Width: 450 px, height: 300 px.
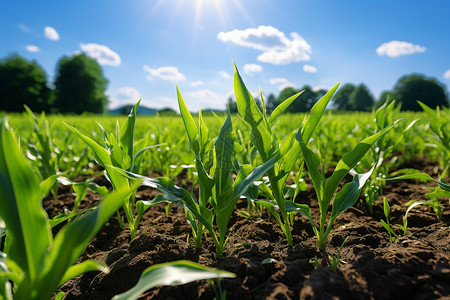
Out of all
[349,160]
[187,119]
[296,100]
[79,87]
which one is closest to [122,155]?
[187,119]

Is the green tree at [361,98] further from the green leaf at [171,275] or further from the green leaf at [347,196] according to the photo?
the green leaf at [171,275]

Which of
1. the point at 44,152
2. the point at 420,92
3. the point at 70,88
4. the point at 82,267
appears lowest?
the point at 82,267

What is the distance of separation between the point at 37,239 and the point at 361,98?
6993cm

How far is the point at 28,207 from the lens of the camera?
0.77m

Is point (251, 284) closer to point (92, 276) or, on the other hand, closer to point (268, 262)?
point (268, 262)

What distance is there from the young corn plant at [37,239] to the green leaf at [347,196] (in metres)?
0.78

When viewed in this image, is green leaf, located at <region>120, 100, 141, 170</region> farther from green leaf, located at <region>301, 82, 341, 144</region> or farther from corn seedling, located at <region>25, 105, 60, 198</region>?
corn seedling, located at <region>25, 105, 60, 198</region>

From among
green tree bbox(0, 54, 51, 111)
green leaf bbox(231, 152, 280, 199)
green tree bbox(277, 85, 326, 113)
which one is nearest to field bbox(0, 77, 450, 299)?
green leaf bbox(231, 152, 280, 199)

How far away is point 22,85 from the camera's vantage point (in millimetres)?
45688

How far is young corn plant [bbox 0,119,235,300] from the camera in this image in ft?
2.40

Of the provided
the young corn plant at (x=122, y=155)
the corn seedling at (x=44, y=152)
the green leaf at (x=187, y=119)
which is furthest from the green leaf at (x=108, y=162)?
the corn seedling at (x=44, y=152)

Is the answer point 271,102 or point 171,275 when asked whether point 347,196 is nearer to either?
point 271,102

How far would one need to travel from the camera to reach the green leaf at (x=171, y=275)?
2.36 ft

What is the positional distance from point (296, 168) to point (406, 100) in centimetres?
5861
